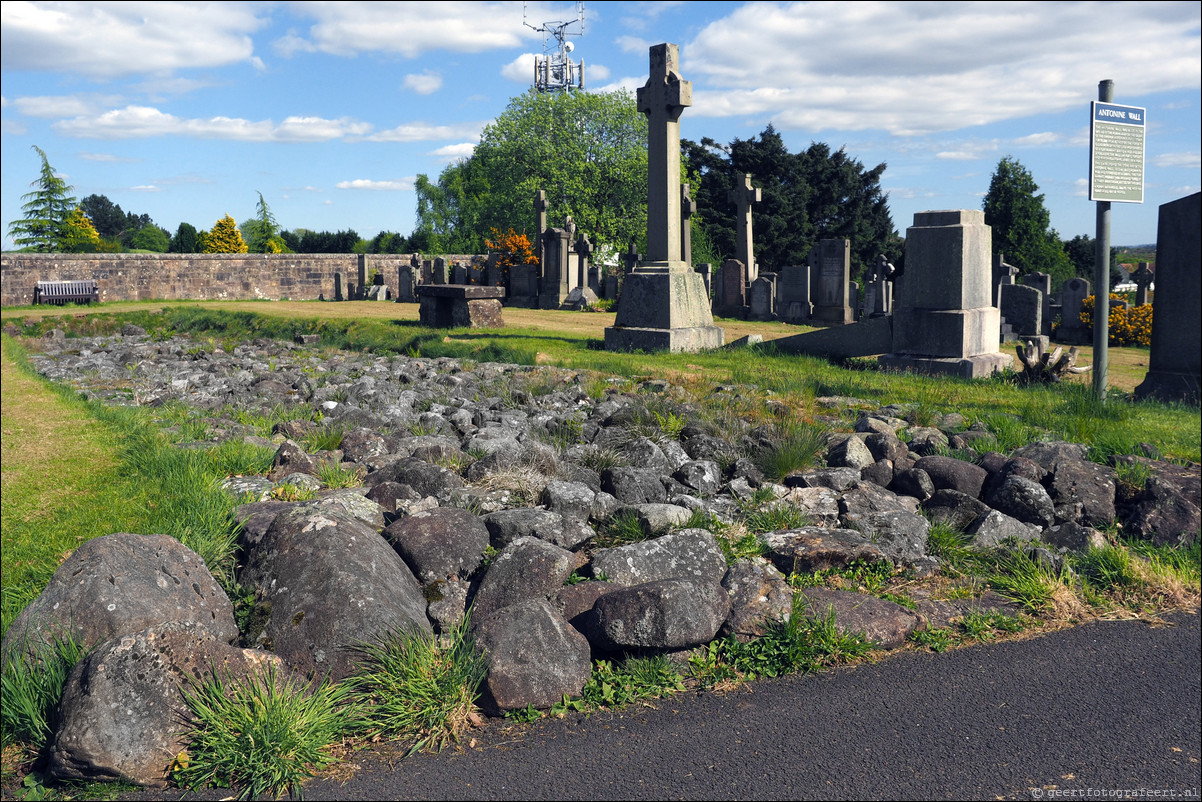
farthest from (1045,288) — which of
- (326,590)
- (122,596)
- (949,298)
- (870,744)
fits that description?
(122,596)

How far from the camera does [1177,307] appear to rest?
6.01 metres

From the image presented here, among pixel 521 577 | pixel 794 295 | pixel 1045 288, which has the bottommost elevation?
pixel 521 577

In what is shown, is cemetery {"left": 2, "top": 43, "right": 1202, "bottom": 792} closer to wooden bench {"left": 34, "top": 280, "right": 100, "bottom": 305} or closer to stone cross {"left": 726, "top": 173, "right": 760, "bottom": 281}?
stone cross {"left": 726, "top": 173, "right": 760, "bottom": 281}

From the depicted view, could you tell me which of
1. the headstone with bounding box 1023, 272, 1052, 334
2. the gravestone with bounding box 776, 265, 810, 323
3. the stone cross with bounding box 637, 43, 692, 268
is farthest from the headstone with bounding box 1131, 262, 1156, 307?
the stone cross with bounding box 637, 43, 692, 268

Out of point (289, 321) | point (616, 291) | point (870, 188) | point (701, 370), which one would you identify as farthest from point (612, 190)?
point (701, 370)

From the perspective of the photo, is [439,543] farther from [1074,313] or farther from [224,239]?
[224,239]

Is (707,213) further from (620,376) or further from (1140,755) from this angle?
(1140,755)

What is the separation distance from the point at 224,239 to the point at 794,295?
3097 centimetres

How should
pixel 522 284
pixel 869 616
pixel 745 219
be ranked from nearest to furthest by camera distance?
pixel 869 616 < pixel 745 219 < pixel 522 284

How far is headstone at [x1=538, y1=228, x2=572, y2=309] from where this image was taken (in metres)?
25.2

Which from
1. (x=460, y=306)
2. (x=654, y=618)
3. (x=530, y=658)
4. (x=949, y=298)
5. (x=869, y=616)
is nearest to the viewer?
(x=530, y=658)

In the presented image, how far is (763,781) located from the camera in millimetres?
2576

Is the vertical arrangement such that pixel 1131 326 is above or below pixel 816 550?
above

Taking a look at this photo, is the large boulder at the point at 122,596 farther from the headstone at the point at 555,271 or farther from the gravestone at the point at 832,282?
the headstone at the point at 555,271
